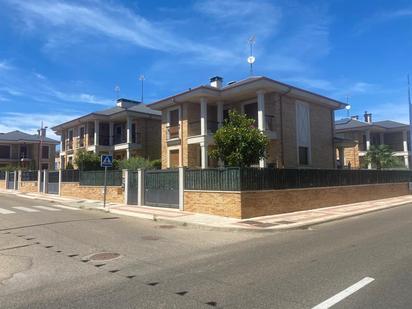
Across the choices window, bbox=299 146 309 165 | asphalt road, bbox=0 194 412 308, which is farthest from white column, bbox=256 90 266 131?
asphalt road, bbox=0 194 412 308

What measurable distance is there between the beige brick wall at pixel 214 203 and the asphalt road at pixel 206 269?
124 inches

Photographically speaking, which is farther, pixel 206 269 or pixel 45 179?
pixel 45 179

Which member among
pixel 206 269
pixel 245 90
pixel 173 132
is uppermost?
pixel 245 90

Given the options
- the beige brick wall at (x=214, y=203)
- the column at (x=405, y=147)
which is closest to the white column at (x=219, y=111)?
the beige brick wall at (x=214, y=203)

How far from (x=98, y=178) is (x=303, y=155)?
13.3 metres

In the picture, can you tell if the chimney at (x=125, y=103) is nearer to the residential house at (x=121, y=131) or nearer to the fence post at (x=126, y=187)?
the residential house at (x=121, y=131)

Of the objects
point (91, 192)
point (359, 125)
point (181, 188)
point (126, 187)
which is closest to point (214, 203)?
point (181, 188)

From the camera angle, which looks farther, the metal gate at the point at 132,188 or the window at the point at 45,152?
the window at the point at 45,152

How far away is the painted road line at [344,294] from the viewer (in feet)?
17.3

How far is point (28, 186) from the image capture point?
37562 millimetres

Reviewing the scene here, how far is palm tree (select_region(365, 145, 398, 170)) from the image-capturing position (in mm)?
37062

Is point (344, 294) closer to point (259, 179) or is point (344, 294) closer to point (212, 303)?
point (212, 303)

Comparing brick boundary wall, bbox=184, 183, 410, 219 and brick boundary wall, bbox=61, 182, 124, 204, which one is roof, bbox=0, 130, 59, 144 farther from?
brick boundary wall, bbox=184, 183, 410, 219

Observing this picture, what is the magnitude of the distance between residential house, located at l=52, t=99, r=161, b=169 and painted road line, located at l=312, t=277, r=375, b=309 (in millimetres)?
29109
